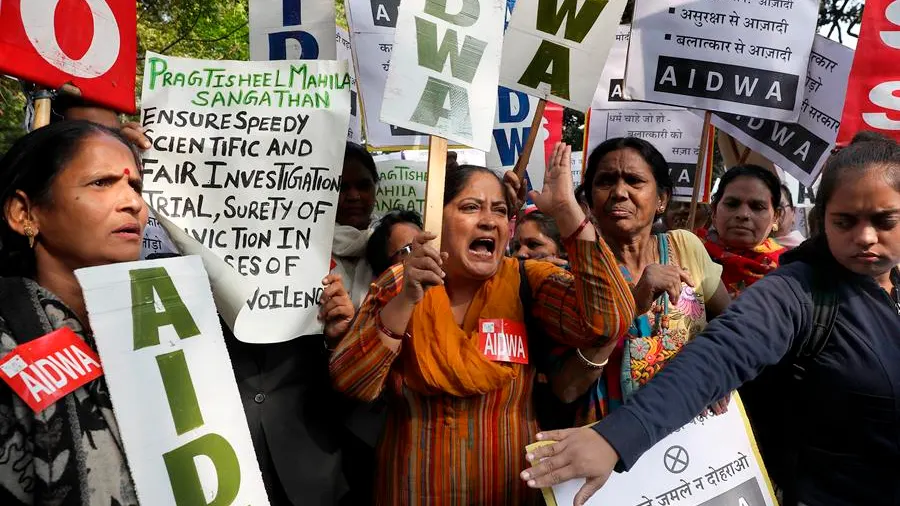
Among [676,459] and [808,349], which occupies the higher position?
[808,349]

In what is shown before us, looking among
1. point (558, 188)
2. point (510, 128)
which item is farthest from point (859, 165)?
point (510, 128)

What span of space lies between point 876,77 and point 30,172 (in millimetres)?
4552

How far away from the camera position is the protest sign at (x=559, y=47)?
282cm

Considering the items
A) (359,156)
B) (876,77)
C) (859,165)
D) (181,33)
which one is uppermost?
(181,33)

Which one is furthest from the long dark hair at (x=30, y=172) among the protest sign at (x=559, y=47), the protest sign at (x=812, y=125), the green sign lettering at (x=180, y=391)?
the protest sign at (x=812, y=125)

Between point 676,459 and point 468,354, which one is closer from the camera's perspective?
point 676,459

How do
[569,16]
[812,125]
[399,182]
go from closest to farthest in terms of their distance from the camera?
[569,16], [812,125], [399,182]

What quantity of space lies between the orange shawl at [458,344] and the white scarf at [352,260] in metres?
0.66

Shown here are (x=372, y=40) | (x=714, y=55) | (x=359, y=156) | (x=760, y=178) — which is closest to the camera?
(x=359, y=156)

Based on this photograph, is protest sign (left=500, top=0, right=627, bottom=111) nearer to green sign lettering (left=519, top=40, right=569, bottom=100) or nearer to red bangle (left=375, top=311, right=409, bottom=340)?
green sign lettering (left=519, top=40, right=569, bottom=100)

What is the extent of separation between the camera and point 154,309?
5.75 ft

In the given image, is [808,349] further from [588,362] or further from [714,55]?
[714,55]

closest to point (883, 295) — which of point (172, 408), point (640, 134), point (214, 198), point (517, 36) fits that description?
point (517, 36)

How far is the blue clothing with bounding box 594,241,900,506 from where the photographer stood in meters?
1.71
